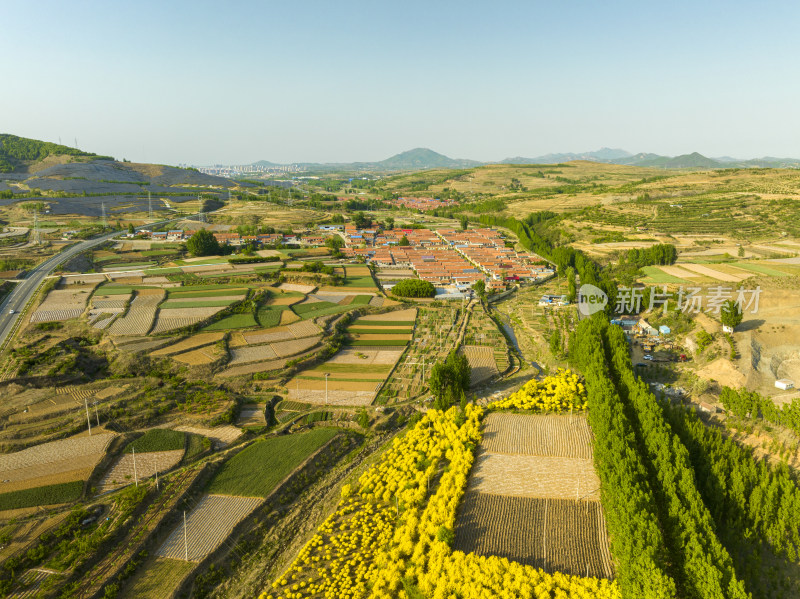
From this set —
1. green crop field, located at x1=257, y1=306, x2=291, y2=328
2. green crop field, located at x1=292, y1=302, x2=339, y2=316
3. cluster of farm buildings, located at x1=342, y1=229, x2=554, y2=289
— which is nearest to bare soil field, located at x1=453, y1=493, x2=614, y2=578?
green crop field, located at x1=257, y1=306, x2=291, y2=328

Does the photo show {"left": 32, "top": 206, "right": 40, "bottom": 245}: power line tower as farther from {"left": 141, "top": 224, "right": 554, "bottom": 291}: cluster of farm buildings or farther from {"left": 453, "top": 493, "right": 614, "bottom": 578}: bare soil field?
{"left": 453, "top": 493, "right": 614, "bottom": 578}: bare soil field

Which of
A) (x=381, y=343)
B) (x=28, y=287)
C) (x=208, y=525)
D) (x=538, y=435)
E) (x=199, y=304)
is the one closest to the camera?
(x=208, y=525)

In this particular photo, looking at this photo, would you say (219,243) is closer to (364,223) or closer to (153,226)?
(153,226)

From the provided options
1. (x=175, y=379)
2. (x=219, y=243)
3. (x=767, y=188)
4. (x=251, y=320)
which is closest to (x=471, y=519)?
(x=175, y=379)

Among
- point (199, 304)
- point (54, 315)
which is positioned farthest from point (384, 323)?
point (54, 315)

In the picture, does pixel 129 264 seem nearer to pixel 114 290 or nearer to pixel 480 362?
pixel 114 290
